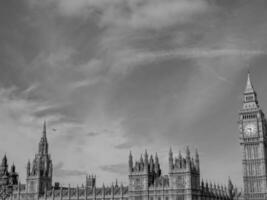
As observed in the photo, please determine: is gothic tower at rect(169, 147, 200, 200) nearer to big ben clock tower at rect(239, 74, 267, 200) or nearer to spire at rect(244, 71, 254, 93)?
→ big ben clock tower at rect(239, 74, 267, 200)

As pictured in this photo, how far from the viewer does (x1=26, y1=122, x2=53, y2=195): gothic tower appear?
15488cm

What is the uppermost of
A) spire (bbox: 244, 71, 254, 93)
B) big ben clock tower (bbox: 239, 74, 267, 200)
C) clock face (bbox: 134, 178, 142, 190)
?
spire (bbox: 244, 71, 254, 93)

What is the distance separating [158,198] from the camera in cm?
12362

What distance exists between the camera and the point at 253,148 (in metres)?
157

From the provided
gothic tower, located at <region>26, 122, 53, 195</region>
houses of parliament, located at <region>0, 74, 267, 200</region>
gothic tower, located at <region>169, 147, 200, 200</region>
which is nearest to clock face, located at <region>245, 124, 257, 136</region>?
houses of parliament, located at <region>0, 74, 267, 200</region>

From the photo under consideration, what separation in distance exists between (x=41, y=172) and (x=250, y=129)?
70.2m

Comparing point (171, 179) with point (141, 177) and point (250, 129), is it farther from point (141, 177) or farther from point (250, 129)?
point (250, 129)

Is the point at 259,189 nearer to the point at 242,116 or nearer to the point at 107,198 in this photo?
the point at 242,116

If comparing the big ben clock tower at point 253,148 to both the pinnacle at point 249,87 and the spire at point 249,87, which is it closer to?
the spire at point 249,87

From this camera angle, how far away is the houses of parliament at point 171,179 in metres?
123

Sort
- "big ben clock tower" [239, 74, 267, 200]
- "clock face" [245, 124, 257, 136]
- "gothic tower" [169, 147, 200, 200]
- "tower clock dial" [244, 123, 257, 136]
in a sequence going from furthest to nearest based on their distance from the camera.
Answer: "clock face" [245, 124, 257, 136], "tower clock dial" [244, 123, 257, 136], "big ben clock tower" [239, 74, 267, 200], "gothic tower" [169, 147, 200, 200]

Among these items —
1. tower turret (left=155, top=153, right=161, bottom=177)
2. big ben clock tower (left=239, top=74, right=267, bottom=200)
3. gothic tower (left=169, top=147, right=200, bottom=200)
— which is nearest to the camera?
gothic tower (left=169, top=147, right=200, bottom=200)

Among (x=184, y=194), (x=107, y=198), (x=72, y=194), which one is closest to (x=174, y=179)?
(x=184, y=194)

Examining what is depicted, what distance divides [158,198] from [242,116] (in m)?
52.5
